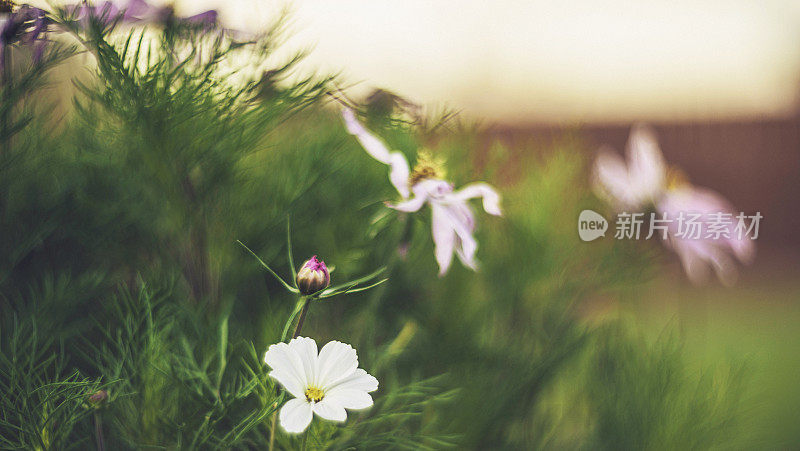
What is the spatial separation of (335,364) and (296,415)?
0.03 meters

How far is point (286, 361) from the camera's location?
0.19 metres

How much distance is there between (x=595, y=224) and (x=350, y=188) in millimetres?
166

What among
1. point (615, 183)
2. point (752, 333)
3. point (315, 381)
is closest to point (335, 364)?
point (315, 381)

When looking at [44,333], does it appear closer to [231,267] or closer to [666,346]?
[231,267]

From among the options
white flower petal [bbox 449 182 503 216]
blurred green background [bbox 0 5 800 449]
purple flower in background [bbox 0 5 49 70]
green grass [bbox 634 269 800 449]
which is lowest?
green grass [bbox 634 269 800 449]

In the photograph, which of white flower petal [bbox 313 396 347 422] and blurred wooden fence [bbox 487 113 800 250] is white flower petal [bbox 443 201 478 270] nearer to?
white flower petal [bbox 313 396 347 422]

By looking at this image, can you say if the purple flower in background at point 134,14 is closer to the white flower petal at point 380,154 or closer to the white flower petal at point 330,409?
the white flower petal at point 380,154

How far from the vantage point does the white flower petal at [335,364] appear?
0.70ft

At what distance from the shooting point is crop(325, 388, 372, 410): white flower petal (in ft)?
0.65

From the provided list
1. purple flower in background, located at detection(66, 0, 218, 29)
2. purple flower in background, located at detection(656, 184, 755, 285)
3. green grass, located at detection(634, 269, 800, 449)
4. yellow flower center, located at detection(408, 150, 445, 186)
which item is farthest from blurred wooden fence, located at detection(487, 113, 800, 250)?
purple flower in background, located at detection(66, 0, 218, 29)

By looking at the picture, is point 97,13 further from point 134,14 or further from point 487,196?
point 487,196

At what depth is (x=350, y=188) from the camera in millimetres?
406

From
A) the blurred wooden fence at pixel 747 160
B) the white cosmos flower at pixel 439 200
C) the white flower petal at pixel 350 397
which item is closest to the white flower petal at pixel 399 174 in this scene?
the white cosmos flower at pixel 439 200

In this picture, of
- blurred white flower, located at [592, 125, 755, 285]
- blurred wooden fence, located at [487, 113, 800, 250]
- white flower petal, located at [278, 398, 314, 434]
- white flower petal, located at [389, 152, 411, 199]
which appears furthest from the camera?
blurred wooden fence, located at [487, 113, 800, 250]
